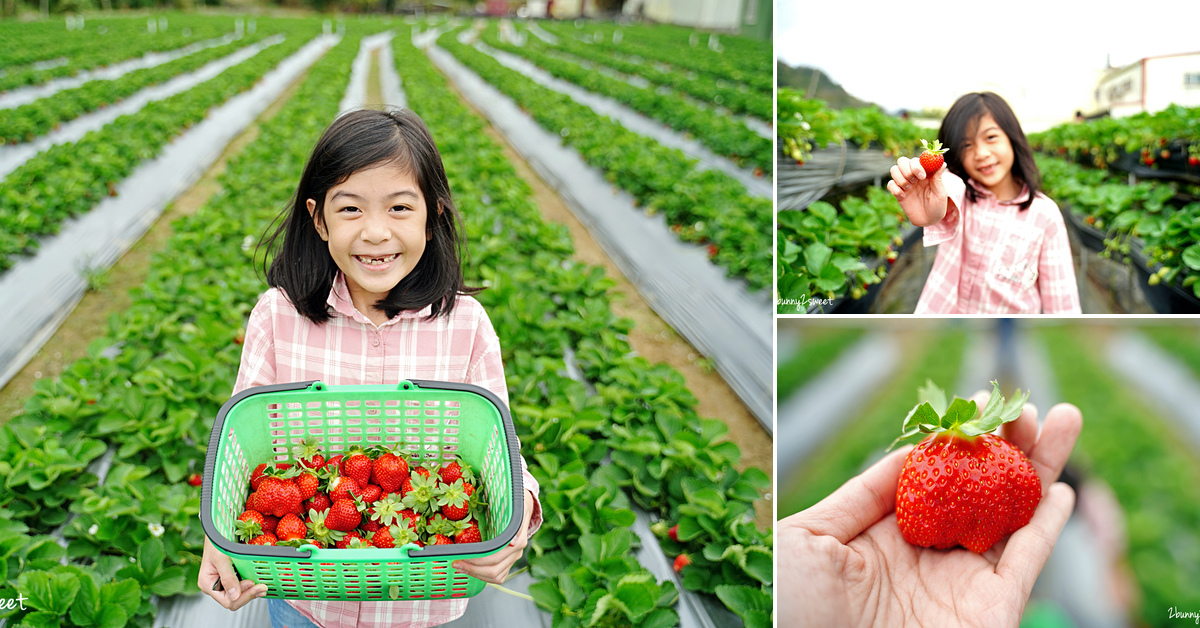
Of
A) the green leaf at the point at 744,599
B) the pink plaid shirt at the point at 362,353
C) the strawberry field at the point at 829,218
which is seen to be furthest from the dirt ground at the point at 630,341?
the pink plaid shirt at the point at 362,353

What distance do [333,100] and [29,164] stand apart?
16.2ft

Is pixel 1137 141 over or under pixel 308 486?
over

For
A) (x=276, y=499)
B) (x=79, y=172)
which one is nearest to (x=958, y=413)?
(x=276, y=499)

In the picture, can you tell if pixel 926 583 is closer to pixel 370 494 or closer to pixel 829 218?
pixel 370 494

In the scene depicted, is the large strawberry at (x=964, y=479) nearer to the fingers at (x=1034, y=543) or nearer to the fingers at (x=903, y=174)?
the fingers at (x=1034, y=543)

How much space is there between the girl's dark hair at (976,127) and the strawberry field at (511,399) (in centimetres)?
105

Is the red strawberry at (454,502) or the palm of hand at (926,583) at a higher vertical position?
the red strawberry at (454,502)

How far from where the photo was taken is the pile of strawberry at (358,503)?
1.26 metres

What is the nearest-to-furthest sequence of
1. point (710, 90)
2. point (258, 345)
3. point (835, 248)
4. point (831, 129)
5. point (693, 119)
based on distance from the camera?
point (258, 345) < point (835, 248) < point (831, 129) < point (693, 119) < point (710, 90)

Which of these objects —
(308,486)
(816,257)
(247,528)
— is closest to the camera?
(247,528)

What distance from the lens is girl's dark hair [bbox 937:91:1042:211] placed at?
5.78 feet

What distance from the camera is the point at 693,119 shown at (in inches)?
329

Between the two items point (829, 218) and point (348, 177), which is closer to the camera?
point (348, 177)

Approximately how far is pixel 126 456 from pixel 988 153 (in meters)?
2.59
